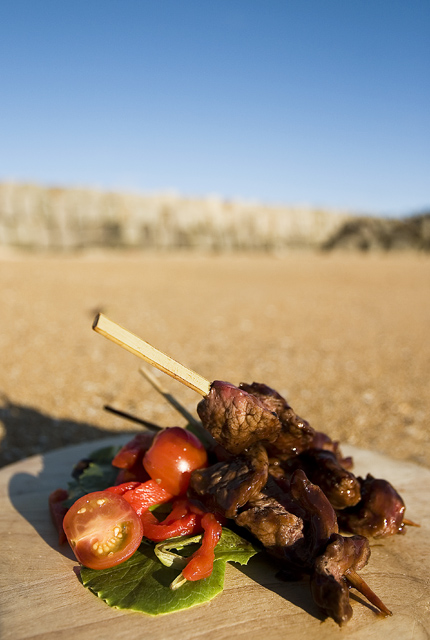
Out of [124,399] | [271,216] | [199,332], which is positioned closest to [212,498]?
[124,399]

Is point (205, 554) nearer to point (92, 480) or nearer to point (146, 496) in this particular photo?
point (146, 496)

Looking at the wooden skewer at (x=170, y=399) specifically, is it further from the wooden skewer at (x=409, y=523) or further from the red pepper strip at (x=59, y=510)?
the wooden skewer at (x=409, y=523)

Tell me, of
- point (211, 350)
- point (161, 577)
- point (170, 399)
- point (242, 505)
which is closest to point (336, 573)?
point (242, 505)

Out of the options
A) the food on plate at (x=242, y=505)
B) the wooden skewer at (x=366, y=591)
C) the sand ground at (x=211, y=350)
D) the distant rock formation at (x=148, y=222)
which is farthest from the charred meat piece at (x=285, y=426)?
the distant rock formation at (x=148, y=222)

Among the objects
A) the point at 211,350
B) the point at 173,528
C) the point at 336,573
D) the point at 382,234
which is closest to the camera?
the point at 336,573

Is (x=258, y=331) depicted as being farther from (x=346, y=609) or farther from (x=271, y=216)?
(x=271, y=216)

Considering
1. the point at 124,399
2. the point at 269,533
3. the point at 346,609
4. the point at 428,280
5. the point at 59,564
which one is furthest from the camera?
the point at 428,280
